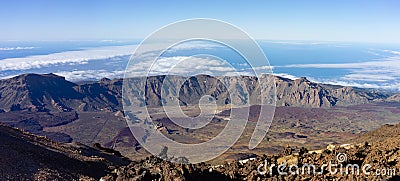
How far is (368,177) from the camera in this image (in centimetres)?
1402

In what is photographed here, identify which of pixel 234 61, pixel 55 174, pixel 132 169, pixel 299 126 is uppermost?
pixel 234 61

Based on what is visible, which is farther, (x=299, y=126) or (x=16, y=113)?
(x=16, y=113)

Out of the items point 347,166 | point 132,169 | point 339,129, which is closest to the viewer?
point 132,169

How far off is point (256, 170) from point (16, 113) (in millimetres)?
204187

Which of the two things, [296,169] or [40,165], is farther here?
[40,165]

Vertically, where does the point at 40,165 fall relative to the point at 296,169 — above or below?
below

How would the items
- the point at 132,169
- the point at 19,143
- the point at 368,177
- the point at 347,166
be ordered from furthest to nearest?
1. the point at 19,143
2. the point at 347,166
3. the point at 368,177
4. the point at 132,169

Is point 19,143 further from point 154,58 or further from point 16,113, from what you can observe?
point 16,113

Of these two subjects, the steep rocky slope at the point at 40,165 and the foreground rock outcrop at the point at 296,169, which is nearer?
the foreground rock outcrop at the point at 296,169

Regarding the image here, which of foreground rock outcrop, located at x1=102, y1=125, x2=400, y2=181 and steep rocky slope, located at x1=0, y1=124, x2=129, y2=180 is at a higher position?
foreground rock outcrop, located at x1=102, y1=125, x2=400, y2=181

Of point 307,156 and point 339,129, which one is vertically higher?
point 307,156

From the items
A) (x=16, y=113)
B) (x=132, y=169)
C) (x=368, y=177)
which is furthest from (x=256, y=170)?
(x=16, y=113)

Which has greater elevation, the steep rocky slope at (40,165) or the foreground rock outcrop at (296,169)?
the foreground rock outcrop at (296,169)

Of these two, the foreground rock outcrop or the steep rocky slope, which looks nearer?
the foreground rock outcrop
